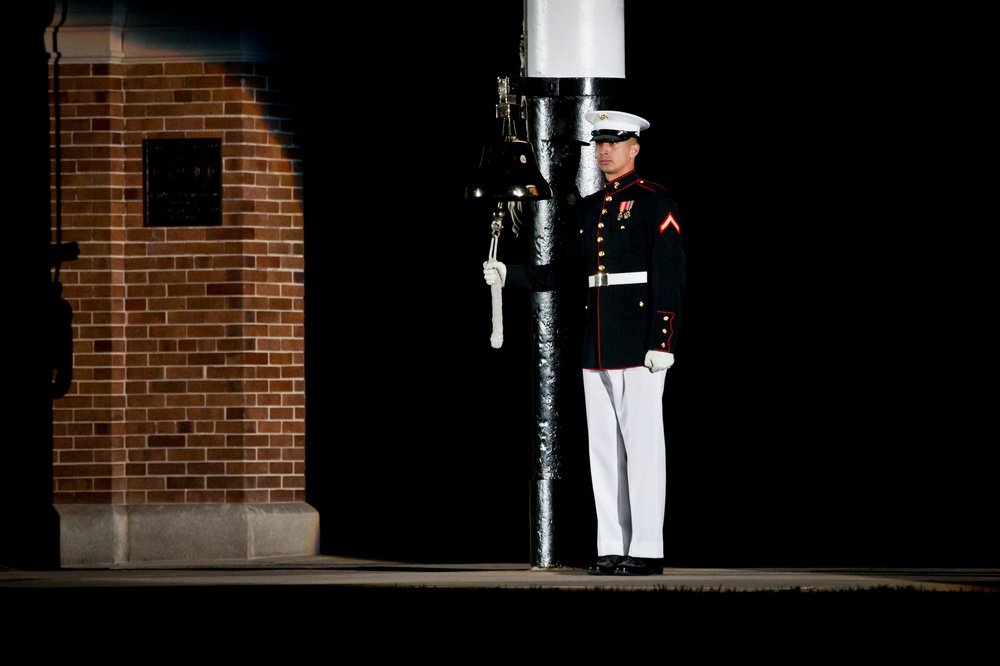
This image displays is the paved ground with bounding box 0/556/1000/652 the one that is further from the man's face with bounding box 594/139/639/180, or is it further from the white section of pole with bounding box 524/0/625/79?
the white section of pole with bounding box 524/0/625/79

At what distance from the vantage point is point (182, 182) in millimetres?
9773

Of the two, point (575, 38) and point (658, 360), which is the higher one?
point (575, 38)

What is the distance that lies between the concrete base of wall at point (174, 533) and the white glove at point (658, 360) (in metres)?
2.96

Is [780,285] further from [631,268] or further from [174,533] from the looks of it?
[174,533]

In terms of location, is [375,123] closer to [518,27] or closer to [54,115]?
[518,27]

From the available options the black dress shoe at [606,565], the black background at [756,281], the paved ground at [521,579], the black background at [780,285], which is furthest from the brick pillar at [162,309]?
the black dress shoe at [606,565]

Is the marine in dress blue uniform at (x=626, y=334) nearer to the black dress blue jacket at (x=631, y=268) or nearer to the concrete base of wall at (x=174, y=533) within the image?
the black dress blue jacket at (x=631, y=268)

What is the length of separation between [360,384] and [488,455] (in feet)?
2.45

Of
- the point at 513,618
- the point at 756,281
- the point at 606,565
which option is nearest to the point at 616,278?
the point at 606,565

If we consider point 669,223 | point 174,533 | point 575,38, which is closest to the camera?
point 669,223

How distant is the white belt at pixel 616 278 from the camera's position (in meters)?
7.51

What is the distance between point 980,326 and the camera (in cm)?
873

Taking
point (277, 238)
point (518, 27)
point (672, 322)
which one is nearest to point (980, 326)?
point (672, 322)

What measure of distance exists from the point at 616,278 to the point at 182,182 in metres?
3.06
